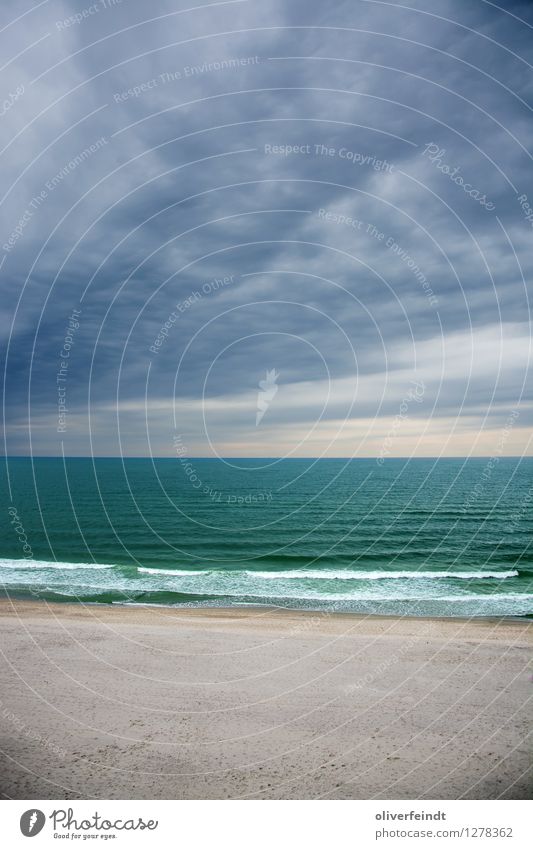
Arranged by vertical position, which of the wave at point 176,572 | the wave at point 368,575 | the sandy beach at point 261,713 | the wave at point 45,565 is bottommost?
the wave at point 368,575

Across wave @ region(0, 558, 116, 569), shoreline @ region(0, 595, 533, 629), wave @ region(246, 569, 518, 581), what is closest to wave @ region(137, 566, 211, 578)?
wave @ region(0, 558, 116, 569)

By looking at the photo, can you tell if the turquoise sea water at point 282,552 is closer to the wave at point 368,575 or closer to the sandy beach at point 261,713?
the wave at point 368,575

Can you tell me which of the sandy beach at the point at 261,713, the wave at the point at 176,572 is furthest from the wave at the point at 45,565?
the sandy beach at the point at 261,713

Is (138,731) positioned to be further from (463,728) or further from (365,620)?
(365,620)

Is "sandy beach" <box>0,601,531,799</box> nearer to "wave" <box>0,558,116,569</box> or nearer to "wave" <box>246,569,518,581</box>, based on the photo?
"wave" <box>246,569,518,581</box>
